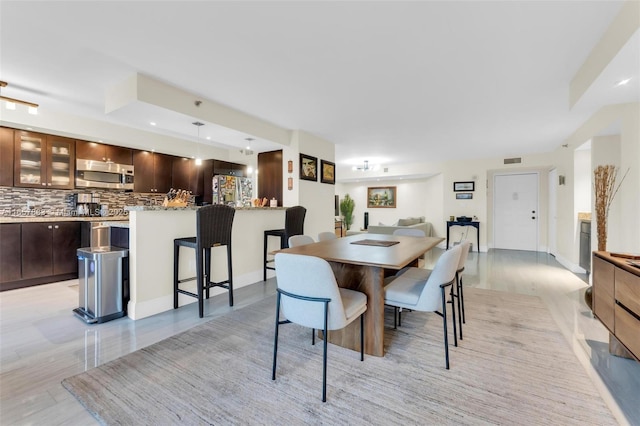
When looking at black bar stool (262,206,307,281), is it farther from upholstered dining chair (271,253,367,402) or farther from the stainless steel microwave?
the stainless steel microwave

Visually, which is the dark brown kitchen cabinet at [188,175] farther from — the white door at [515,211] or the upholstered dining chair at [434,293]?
the white door at [515,211]

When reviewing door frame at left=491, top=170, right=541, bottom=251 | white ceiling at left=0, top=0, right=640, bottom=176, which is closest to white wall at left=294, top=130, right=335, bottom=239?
white ceiling at left=0, top=0, right=640, bottom=176

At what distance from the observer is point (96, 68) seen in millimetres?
2596

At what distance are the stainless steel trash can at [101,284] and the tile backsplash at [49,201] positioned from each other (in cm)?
240

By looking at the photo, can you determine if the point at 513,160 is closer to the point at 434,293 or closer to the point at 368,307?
the point at 434,293

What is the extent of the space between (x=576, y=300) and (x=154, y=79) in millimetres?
5280

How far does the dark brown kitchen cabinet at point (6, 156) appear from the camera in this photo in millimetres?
3727

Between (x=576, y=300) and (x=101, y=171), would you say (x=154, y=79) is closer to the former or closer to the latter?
(x=101, y=171)

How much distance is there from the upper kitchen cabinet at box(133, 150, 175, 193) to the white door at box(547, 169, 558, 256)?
26.2 feet

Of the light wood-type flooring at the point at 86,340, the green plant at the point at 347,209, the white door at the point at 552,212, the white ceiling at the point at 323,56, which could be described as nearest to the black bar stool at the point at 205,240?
the light wood-type flooring at the point at 86,340

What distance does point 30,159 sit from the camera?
13.0ft

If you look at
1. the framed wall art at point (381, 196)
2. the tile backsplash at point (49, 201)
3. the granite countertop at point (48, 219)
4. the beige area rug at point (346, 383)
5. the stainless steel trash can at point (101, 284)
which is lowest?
the beige area rug at point (346, 383)

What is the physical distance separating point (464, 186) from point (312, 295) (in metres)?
6.88

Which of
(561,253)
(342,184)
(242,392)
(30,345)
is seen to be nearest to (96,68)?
(30,345)
